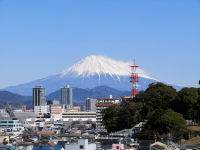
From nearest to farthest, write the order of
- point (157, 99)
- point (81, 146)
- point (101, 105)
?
point (81, 146) < point (157, 99) < point (101, 105)

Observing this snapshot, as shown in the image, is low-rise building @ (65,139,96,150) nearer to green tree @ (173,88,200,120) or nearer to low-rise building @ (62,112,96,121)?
green tree @ (173,88,200,120)

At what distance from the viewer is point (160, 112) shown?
44031 mm

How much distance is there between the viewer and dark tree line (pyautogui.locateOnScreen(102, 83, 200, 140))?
41.3 meters

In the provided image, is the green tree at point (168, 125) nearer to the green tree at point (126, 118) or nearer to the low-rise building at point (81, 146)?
the green tree at point (126, 118)

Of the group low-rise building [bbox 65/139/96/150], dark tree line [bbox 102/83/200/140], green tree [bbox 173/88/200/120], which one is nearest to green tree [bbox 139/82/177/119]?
dark tree line [bbox 102/83/200/140]

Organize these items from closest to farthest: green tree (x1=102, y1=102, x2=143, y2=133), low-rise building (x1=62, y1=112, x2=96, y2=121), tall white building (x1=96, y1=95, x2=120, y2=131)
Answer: green tree (x1=102, y1=102, x2=143, y2=133)
tall white building (x1=96, y1=95, x2=120, y2=131)
low-rise building (x1=62, y1=112, x2=96, y2=121)

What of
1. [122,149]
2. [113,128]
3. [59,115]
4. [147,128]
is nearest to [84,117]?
[59,115]

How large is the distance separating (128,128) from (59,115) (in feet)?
267

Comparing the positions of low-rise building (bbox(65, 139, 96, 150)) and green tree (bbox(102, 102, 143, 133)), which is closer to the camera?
low-rise building (bbox(65, 139, 96, 150))

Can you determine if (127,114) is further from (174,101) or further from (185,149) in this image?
(185,149)

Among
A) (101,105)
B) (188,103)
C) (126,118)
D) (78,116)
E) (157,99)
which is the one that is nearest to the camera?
(188,103)

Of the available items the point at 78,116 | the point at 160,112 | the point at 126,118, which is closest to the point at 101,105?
the point at 126,118

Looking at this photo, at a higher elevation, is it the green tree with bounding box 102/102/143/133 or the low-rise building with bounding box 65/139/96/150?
the green tree with bounding box 102/102/143/133

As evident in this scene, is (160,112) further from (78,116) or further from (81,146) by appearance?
(78,116)
